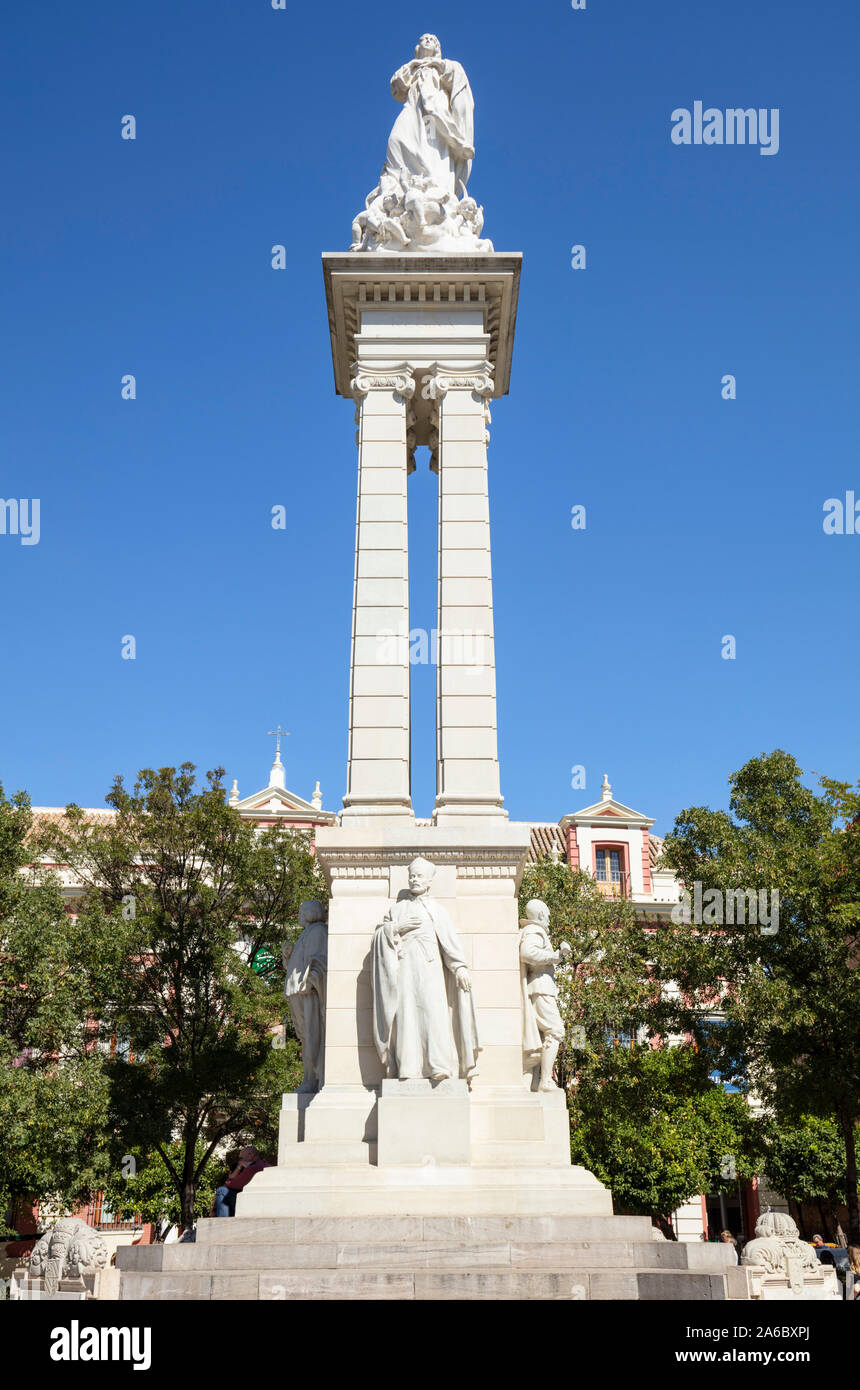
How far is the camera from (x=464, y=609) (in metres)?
16.4

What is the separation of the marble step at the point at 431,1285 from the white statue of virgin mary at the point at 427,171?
14.3 meters

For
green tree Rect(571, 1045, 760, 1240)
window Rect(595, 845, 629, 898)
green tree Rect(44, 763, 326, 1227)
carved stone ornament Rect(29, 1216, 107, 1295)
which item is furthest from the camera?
window Rect(595, 845, 629, 898)

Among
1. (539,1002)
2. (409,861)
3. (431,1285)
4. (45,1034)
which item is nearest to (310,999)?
(409,861)

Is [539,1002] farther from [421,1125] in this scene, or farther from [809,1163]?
[809,1163]

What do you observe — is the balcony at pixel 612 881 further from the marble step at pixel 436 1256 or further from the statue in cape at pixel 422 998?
the marble step at pixel 436 1256

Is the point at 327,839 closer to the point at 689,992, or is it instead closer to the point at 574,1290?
the point at 574,1290

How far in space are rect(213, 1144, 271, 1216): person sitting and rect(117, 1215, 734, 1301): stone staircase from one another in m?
1.79

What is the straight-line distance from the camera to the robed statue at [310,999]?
14.4 meters

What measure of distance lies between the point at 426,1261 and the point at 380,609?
857 centimetres

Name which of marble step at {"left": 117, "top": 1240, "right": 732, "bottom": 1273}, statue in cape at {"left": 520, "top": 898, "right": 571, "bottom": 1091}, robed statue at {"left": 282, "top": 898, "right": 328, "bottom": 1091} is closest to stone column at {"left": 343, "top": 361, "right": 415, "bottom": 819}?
robed statue at {"left": 282, "top": 898, "right": 328, "bottom": 1091}

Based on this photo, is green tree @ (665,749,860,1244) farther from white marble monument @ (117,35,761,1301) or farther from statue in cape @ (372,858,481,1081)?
statue in cape @ (372,858,481,1081)

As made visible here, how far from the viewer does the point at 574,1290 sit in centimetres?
1031

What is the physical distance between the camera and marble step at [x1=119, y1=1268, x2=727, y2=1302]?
33.3 feet
